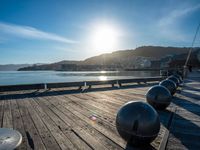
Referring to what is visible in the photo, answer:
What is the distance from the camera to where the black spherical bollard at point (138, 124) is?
151 inches

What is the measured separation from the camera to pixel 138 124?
3.83 meters

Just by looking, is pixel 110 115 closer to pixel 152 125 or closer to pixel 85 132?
pixel 85 132

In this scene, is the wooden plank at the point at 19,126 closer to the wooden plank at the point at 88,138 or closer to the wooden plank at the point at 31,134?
the wooden plank at the point at 31,134

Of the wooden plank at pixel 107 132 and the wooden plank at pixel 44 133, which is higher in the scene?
the wooden plank at pixel 44 133

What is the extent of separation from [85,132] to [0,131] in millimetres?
2289

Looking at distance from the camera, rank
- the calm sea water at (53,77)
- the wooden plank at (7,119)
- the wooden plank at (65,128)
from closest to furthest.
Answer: the wooden plank at (65,128) → the wooden plank at (7,119) → the calm sea water at (53,77)

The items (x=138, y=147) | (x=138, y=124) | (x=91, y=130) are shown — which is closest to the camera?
(x=138, y=124)

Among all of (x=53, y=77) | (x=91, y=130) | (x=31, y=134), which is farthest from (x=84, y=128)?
(x=53, y=77)

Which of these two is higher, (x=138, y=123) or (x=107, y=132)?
(x=138, y=123)

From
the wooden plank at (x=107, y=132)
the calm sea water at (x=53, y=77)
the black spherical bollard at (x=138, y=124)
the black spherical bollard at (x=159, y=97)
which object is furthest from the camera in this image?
the calm sea water at (x=53, y=77)

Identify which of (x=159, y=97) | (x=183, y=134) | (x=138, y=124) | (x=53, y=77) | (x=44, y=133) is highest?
(x=138, y=124)

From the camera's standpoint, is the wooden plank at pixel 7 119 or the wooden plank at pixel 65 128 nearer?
the wooden plank at pixel 65 128

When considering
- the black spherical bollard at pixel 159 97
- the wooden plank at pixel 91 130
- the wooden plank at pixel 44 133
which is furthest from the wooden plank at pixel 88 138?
the black spherical bollard at pixel 159 97

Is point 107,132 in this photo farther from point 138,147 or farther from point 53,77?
point 53,77
